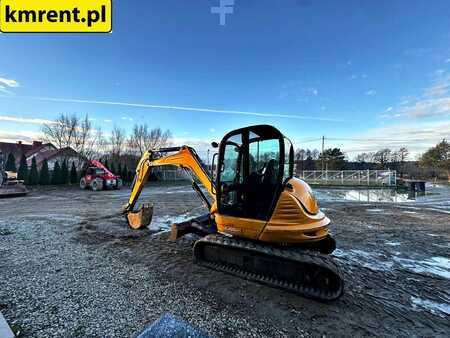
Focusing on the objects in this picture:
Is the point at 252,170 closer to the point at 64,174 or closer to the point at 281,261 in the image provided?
the point at 281,261

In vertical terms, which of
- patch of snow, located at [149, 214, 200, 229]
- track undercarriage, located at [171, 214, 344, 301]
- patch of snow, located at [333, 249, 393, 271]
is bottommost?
patch of snow, located at [333, 249, 393, 271]

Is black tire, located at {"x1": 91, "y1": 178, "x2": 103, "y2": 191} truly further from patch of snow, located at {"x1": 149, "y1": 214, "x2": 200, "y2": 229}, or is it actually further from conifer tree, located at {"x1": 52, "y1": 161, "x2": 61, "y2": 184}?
patch of snow, located at {"x1": 149, "y1": 214, "x2": 200, "y2": 229}

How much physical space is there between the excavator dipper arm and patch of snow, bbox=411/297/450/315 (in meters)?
3.29

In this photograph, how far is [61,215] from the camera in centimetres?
849

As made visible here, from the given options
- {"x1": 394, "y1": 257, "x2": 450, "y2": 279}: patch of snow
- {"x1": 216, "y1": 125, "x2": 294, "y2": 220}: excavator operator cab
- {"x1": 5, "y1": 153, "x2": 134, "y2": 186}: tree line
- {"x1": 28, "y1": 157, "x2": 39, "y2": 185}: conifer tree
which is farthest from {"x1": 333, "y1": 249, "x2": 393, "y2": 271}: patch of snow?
{"x1": 28, "y1": 157, "x2": 39, "y2": 185}: conifer tree

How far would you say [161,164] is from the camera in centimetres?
579

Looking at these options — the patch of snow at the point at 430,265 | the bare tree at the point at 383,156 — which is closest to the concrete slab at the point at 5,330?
the patch of snow at the point at 430,265

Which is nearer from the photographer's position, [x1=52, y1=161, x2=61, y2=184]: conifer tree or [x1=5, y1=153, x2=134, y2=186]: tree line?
[x1=5, y1=153, x2=134, y2=186]: tree line

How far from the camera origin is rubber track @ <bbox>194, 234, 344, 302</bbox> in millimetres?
2978

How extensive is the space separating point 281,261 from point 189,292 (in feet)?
4.42

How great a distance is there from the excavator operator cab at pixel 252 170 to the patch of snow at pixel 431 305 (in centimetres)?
216

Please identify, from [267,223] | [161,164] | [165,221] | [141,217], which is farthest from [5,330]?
[165,221]

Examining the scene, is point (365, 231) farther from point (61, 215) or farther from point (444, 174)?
point (444, 174)

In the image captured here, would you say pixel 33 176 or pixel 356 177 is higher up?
pixel 33 176
